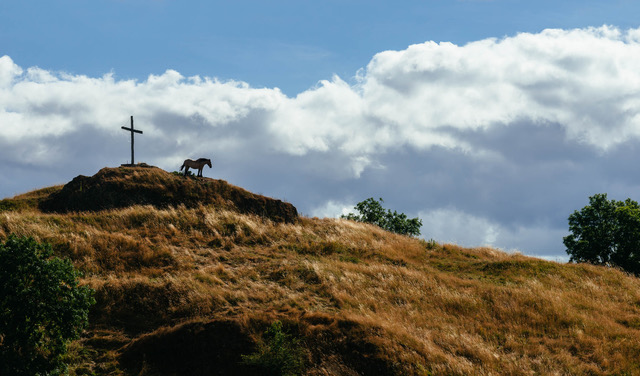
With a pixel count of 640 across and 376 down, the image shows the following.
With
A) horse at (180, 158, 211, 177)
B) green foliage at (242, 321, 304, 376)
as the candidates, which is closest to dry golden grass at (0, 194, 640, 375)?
green foliage at (242, 321, 304, 376)

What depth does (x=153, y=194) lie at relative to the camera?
102 feet

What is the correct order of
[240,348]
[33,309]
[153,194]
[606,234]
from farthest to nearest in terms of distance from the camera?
[606,234] → [153,194] → [240,348] → [33,309]

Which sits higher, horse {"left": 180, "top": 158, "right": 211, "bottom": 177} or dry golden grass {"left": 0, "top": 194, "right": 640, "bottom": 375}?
horse {"left": 180, "top": 158, "right": 211, "bottom": 177}

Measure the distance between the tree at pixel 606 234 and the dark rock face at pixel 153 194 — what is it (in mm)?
23910

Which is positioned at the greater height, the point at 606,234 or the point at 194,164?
the point at 194,164

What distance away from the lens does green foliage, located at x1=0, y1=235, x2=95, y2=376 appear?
534 inches

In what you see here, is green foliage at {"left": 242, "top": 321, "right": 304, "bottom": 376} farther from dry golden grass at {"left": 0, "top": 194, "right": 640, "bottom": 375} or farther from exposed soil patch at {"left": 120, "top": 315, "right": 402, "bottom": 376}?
dry golden grass at {"left": 0, "top": 194, "right": 640, "bottom": 375}

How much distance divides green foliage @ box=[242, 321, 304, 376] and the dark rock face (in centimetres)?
1731

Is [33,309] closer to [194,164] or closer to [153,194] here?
[153,194]

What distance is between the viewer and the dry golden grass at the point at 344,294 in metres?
15.5

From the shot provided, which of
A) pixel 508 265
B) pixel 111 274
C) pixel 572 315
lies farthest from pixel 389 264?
pixel 111 274

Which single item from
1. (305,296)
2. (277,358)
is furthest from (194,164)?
(277,358)

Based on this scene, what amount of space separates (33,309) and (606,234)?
129ft

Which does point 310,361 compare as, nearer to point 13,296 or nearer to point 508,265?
point 13,296
